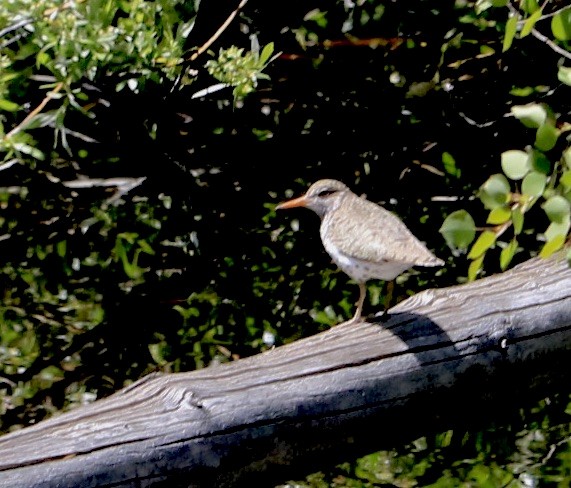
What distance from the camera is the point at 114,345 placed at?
3855 millimetres

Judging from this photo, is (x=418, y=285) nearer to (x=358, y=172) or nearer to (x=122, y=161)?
(x=358, y=172)

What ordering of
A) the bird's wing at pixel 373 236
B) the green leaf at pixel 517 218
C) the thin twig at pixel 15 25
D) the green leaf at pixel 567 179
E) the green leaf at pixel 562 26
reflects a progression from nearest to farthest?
the green leaf at pixel 567 179 → the green leaf at pixel 517 218 → the green leaf at pixel 562 26 → the thin twig at pixel 15 25 → the bird's wing at pixel 373 236

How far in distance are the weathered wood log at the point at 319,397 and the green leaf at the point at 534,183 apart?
1.42 ft

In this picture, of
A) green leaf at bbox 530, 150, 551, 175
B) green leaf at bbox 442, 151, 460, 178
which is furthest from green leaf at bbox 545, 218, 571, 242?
green leaf at bbox 442, 151, 460, 178

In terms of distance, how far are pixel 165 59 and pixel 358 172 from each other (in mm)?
1041

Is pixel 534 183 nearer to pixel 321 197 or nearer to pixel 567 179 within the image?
pixel 567 179

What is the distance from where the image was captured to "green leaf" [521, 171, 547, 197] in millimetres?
2098

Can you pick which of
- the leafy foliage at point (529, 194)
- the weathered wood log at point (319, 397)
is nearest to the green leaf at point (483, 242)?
the leafy foliage at point (529, 194)

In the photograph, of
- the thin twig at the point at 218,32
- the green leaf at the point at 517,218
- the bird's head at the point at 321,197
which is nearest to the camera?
the green leaf at the point at 517,218

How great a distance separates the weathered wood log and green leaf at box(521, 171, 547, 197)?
1.42 feet

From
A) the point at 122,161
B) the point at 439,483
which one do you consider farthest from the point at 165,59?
the point at 439,483

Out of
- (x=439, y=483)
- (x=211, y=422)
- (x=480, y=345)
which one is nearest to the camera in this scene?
(x=211, y=422)

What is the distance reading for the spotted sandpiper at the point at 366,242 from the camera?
9.66 ft

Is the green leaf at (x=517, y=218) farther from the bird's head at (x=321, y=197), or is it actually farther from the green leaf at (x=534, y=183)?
the bird's head at (x=321, y=197)
